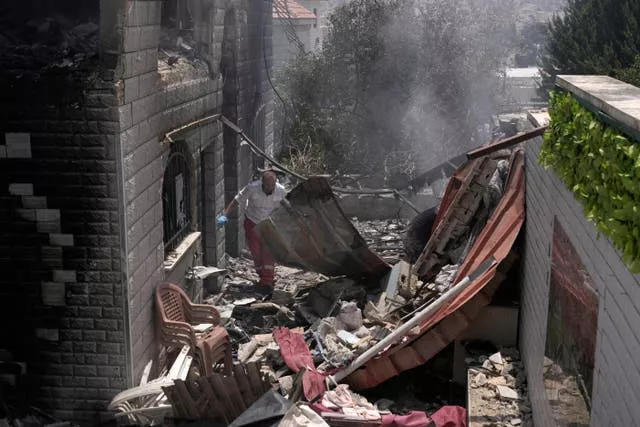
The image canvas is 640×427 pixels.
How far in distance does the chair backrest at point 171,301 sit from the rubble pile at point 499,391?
9.81 ft

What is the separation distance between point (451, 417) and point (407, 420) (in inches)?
14.7

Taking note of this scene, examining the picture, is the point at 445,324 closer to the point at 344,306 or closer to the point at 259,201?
the point at 344,306

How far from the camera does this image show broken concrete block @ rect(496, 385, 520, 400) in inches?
271

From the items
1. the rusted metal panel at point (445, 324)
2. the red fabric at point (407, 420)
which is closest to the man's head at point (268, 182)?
the rusted metal panel at point (445, 324)

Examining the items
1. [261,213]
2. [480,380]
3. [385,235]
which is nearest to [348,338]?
[480,380]

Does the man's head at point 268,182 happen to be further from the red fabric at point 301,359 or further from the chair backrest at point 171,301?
the chair backrest at point 171,301

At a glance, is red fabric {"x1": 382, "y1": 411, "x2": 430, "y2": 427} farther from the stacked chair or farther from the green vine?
the green vine

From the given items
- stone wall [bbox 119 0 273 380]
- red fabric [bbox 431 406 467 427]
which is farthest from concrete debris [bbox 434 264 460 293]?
stone wall [bbox 119 0 273 380]

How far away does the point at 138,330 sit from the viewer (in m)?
7.43

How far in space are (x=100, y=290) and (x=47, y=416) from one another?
4.21ft

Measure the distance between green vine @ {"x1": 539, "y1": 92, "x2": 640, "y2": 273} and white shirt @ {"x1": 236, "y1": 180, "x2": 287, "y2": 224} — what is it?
21.1ft

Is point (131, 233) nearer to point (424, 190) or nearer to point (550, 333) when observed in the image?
point (550, 333)

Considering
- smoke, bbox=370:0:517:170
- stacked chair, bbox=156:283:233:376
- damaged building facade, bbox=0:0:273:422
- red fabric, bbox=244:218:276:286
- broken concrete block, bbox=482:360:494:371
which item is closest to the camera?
damaged building facade, bbox=0:0:273:422

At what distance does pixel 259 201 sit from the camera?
38.5 feet
